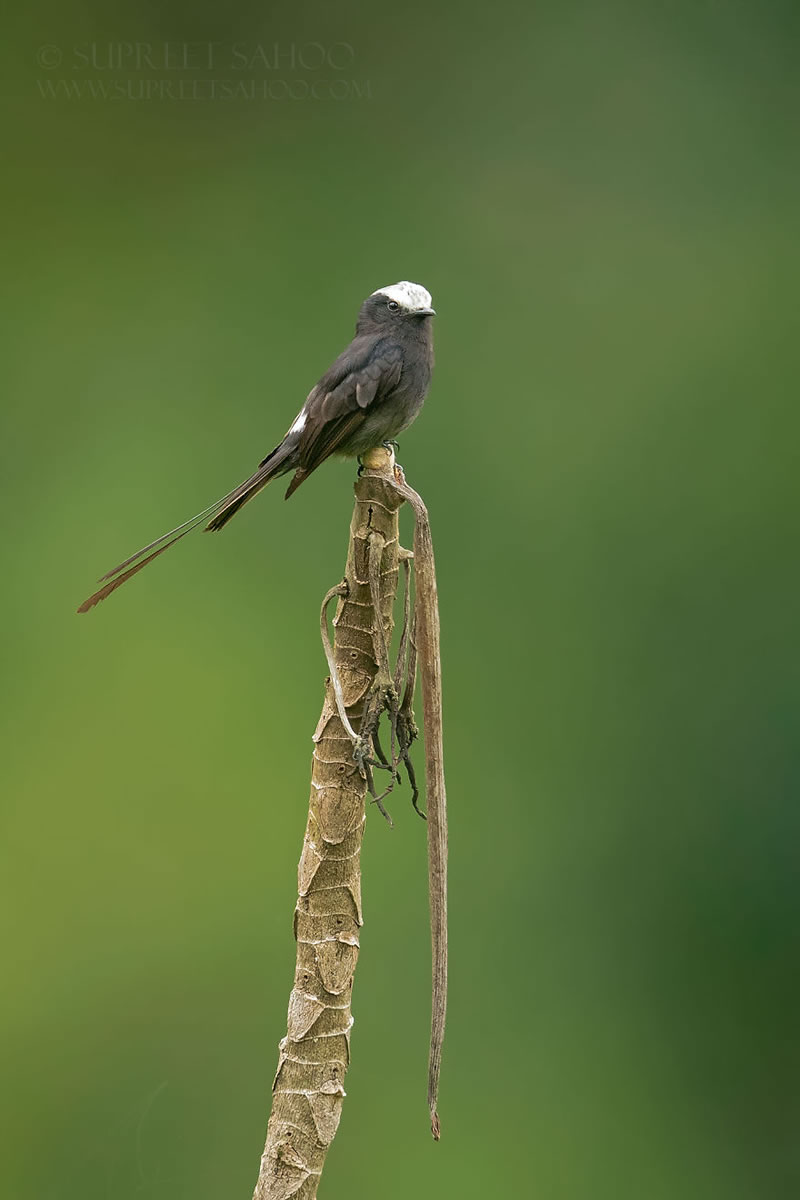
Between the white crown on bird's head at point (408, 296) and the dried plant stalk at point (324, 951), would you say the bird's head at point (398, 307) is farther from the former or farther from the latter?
the dried plant stalk at point (324, 951)

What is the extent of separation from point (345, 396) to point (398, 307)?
9.9 inches

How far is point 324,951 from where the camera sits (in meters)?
1.53

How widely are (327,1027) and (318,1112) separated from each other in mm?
112

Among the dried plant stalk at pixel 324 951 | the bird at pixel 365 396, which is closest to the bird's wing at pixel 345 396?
the bird at pixel 365 396

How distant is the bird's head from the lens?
2.14 m

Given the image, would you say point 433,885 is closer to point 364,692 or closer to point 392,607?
point 364,692

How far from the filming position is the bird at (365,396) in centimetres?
198

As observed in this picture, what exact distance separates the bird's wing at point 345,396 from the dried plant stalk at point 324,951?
0.45m

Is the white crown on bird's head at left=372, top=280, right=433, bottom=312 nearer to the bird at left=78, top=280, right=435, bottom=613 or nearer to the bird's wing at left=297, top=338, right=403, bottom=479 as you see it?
the bird at left=78, top=280, right=435, bottom=613

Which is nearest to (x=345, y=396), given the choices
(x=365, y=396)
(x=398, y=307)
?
(x=365, y=396)

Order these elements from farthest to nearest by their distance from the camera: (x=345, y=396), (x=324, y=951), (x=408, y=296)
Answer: (x=408, y=296)
(x=345, y=396)
(x=324, y=951)

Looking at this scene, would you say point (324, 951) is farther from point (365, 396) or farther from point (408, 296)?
point (408, 296)

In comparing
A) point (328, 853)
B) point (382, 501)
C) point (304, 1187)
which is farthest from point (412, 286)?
point (304, 1187)

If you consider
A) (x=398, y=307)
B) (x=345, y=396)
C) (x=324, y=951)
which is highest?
(x=398, y=307)
